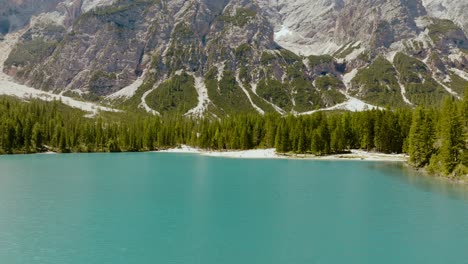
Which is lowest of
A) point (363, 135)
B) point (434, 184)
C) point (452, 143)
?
point (434, 184)

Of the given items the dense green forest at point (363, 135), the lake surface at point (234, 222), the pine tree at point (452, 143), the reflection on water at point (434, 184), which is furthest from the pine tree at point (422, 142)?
the lake surface at point (234, 222)

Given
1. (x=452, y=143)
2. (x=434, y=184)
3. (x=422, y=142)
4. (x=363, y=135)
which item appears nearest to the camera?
(x=434, y=184)

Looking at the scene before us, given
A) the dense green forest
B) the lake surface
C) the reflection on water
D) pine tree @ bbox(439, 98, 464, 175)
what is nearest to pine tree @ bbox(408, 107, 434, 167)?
the dense green forest

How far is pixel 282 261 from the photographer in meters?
31.3

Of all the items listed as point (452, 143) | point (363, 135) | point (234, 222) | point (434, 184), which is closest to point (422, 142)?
point (452, 143)

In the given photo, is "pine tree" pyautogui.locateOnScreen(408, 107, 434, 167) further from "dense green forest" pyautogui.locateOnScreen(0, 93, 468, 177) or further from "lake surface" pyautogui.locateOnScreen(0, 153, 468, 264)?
"lake surface" pyautogui.locateOnScreen(0, 153, 468, 264)

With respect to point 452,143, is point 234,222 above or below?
below

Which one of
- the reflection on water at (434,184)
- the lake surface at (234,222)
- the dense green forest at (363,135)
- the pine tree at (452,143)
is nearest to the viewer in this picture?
the lake surface at (234,222)

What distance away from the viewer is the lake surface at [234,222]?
33.2 meters

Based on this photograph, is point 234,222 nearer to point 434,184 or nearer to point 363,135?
point 434,184

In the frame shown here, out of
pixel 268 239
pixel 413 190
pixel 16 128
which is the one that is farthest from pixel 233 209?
pixel 16 128

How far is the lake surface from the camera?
109ft

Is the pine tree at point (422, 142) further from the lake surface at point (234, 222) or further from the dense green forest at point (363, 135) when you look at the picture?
the lake surface at point (234, 222)

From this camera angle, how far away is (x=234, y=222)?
43719 mm
